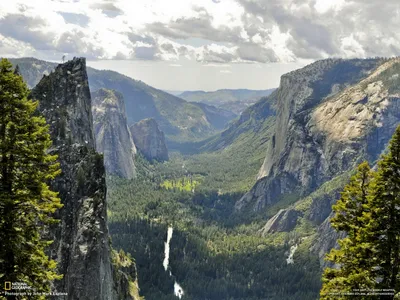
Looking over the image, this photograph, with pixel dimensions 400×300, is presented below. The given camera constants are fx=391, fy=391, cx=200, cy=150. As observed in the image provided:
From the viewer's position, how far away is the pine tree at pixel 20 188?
78.9 ft

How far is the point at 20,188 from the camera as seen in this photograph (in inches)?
983

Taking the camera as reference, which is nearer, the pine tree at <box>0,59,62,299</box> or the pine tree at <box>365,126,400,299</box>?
the pine tree at <box>0,59,62,299</box>

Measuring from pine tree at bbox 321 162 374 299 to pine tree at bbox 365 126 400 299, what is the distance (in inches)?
27.4

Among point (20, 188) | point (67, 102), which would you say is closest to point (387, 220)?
point (20, 188)

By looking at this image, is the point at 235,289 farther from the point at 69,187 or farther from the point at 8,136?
the point at 8,136

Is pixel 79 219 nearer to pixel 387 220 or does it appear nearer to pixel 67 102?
pixel 67 102

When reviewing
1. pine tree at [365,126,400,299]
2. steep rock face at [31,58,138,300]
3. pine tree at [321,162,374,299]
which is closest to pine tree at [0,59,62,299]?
pine tree at [321,162,374,299]

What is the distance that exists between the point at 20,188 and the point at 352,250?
23.3 metres

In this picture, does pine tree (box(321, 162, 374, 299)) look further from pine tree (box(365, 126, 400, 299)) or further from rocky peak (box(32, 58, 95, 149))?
rocky peak (box(32, 58, 95, 149))

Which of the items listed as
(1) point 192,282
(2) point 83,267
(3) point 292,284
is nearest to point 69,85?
(2) point 83,267

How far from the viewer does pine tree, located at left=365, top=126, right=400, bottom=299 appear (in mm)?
26797

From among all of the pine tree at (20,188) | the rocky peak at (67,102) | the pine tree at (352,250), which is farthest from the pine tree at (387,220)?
the rocky peak at (67,102)

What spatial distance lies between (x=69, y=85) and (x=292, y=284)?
147198mm

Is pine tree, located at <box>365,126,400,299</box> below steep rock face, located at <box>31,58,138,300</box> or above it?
above
